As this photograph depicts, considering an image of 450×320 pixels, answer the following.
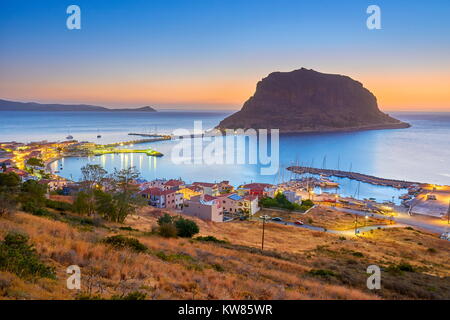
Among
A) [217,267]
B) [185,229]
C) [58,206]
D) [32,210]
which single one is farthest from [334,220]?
[32,210]

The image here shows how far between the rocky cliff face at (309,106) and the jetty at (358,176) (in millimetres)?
77953

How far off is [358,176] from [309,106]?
119 metres

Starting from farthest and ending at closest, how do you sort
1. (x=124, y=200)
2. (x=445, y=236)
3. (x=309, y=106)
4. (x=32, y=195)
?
(x=309, y=106) → (x=445, y=236) → (x=124, y=200) → (x=32, y=195)

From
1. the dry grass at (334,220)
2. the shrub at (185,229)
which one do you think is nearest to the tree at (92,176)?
the shrub at (185,229)

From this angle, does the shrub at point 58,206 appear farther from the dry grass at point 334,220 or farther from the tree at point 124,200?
the dry grass at point 334,220

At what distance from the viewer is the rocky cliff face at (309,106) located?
151 metres

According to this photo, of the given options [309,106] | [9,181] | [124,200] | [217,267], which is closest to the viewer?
[217,267]

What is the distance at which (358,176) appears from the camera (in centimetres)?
6012

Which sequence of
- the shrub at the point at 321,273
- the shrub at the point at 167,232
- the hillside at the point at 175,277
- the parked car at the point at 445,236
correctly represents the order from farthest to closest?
the parked car at the point at 445,236
the shrub at the point at 167,232
the shrub at the point at 321,273
the hillside at the point at 175,277

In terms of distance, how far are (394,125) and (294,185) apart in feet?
491

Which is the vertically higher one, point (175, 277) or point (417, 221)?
point (175, 277)

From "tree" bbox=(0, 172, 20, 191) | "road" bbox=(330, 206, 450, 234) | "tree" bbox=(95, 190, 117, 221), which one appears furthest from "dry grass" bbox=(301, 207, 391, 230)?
"tree" bbox=(0, 172, 20, 191)

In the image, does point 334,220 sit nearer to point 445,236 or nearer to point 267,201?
point 267,201

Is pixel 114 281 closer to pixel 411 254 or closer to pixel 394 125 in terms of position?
pixel 411 254
